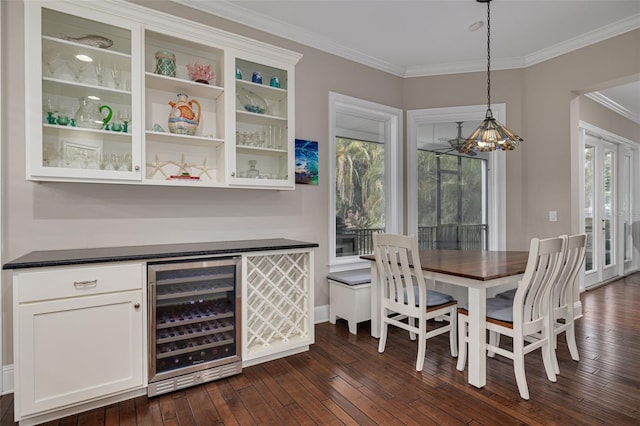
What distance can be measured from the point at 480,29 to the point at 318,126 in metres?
1.82

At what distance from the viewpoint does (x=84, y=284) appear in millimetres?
1938

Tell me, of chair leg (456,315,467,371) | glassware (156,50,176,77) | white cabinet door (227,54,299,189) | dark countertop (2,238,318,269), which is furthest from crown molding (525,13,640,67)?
glassware (156,50,176,77)

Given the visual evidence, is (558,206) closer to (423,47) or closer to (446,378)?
(423,47)

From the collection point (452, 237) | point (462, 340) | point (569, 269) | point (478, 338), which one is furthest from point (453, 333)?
point (452, 237)

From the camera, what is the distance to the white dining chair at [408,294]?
2490 mm

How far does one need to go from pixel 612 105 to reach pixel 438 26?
3.82 meters

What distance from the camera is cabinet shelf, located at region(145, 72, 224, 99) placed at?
2.49 metres

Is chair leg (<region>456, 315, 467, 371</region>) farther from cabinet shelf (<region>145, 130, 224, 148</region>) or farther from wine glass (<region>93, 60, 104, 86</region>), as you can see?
wine glass (<region>93, 60, 104, 86</region>)

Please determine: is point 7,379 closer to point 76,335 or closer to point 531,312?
point 76,335

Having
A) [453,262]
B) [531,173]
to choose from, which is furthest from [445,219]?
[453,262]

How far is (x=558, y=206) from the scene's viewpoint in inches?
146

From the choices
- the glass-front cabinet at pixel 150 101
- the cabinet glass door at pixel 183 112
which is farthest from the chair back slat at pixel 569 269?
the cabinet glass door at pixel 183 112

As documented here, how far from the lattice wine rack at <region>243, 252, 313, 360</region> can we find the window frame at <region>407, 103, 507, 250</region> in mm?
1904

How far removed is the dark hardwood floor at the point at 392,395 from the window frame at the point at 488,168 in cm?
155
